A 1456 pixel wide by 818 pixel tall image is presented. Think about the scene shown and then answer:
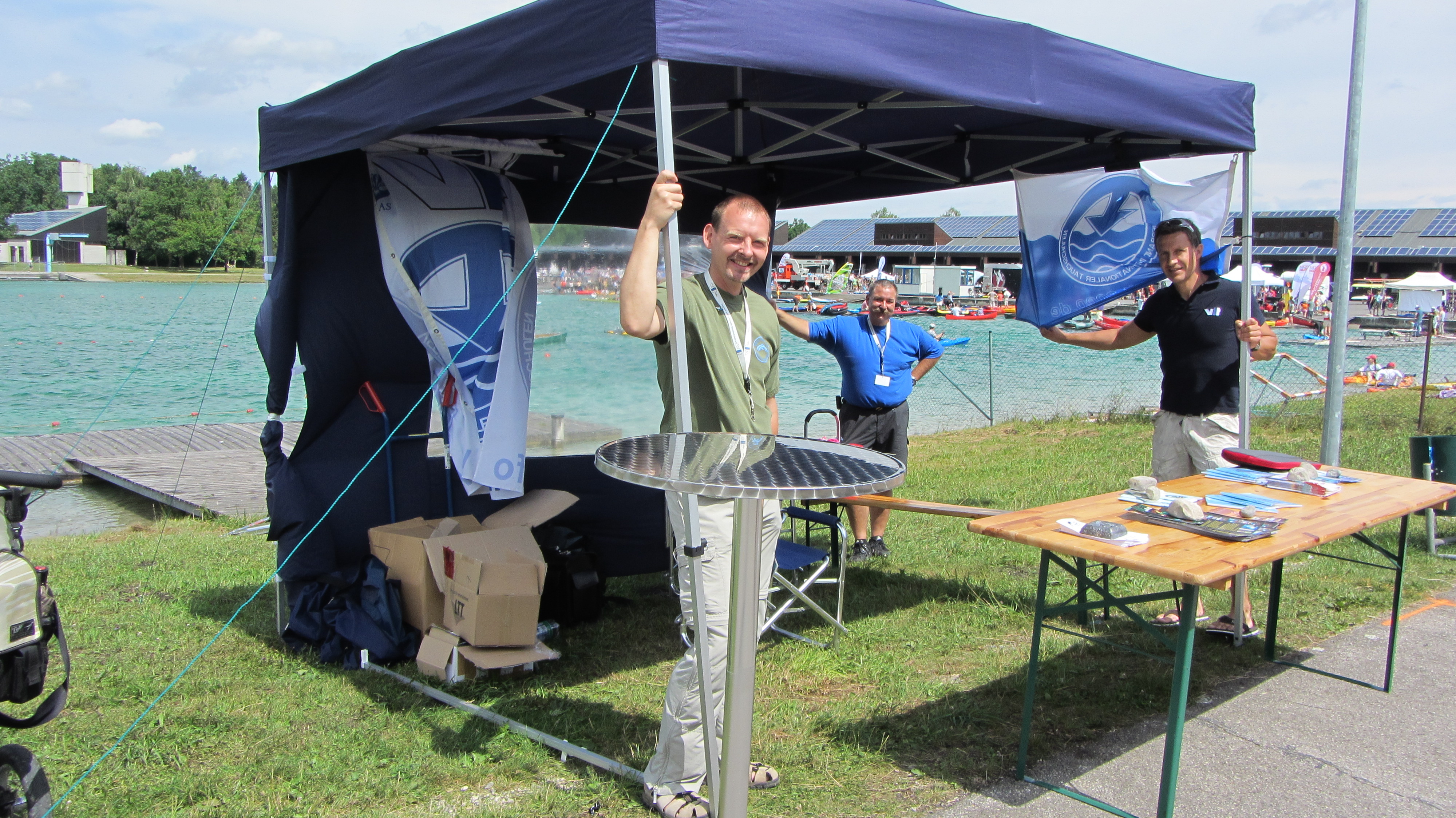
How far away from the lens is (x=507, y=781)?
2.89 m

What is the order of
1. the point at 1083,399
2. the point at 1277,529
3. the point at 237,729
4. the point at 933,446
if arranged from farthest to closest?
1. the point at 1083,399
2. the point at 933,446
3. the point at 237,729
4. the point at 1277,529

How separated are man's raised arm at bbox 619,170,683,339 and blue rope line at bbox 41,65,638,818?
8.5 inches

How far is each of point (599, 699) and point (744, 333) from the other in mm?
1583

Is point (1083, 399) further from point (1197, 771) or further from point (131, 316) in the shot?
point (131, 316)

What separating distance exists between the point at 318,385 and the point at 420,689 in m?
1.49

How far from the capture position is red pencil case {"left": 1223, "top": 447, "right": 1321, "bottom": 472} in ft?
11.9

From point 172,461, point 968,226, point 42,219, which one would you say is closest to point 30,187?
point 42,219

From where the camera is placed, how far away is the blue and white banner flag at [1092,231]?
4477mm

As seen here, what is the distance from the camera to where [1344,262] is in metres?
5.88

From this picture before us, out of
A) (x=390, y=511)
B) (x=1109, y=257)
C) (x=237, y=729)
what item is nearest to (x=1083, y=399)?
(x=1109, y=257)

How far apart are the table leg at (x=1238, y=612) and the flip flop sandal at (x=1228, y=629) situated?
27 millimetres

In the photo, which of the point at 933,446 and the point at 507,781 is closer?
the point at 507,781

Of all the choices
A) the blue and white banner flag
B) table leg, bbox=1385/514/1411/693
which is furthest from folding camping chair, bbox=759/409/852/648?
table leg, bbox=1385/514/1411/693

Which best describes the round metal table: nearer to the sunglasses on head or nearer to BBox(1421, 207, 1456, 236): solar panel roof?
the sunglasses on head
